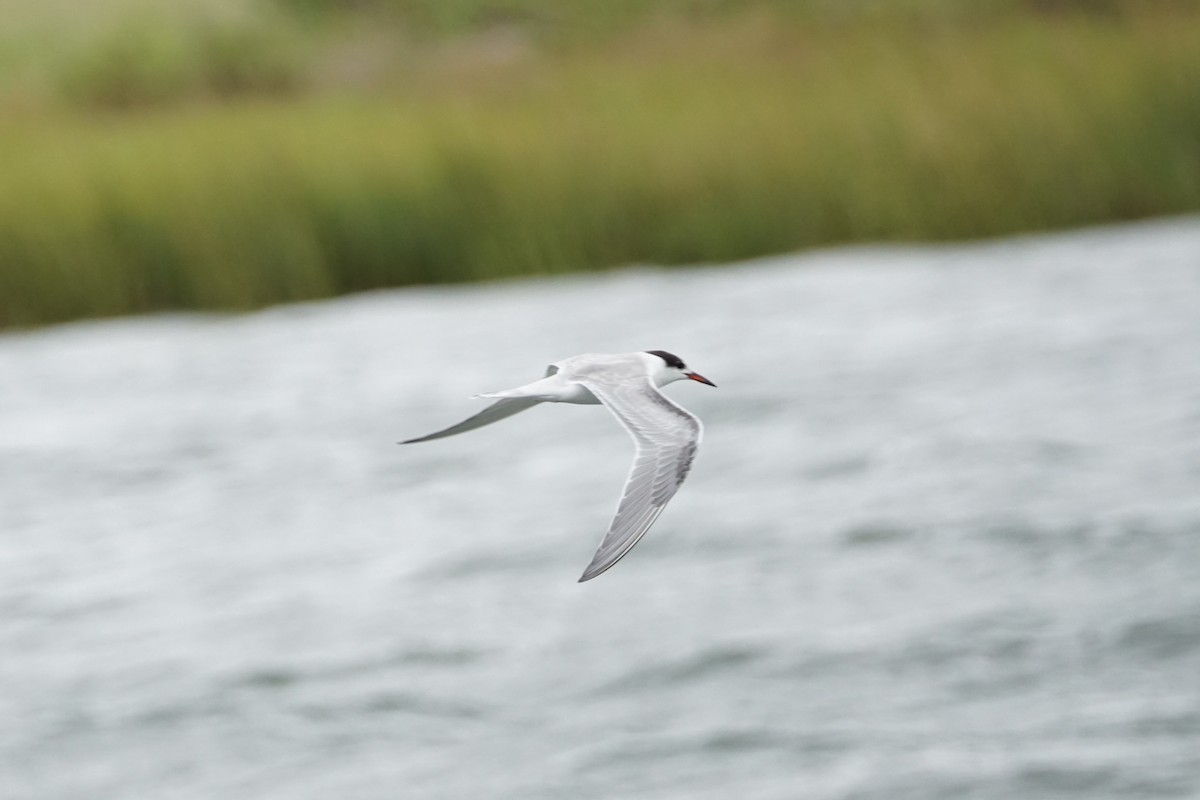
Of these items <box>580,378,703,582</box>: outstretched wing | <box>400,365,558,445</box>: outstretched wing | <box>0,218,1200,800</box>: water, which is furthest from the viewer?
<box>0,218,1200,800</box>: water

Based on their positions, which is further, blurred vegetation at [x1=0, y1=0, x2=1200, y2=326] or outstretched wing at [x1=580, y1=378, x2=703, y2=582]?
blurred vegetation at [x1=0, y1=0, x2=1200, y2=326]

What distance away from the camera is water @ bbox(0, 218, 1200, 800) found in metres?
Answer: 7.13

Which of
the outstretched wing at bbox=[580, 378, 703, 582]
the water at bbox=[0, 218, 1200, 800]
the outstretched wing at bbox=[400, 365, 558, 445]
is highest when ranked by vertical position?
the outstretched wing at bbox=[400, 365, 558, 445]

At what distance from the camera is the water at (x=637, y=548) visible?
7.13 m

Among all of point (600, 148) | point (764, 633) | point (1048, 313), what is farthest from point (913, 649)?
point (600, 148)

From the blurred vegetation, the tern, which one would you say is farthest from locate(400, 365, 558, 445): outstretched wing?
the blurred vegetation

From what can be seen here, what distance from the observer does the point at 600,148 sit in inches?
550

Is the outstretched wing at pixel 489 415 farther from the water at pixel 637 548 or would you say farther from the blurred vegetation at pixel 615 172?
the blurred vegetation at pixel 615 172

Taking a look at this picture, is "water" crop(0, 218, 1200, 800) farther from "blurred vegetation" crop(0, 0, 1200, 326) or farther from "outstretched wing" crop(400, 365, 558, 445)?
"outstretched wing" crop(400, 365, 558, 445)

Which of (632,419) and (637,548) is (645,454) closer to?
(632,419)

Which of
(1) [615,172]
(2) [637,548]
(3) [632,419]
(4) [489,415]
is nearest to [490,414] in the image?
(4) [489,415]

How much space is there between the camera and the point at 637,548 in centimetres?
952

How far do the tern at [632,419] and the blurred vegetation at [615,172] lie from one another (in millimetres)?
8070

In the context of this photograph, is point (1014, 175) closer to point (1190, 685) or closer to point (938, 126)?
point (938, 126)
